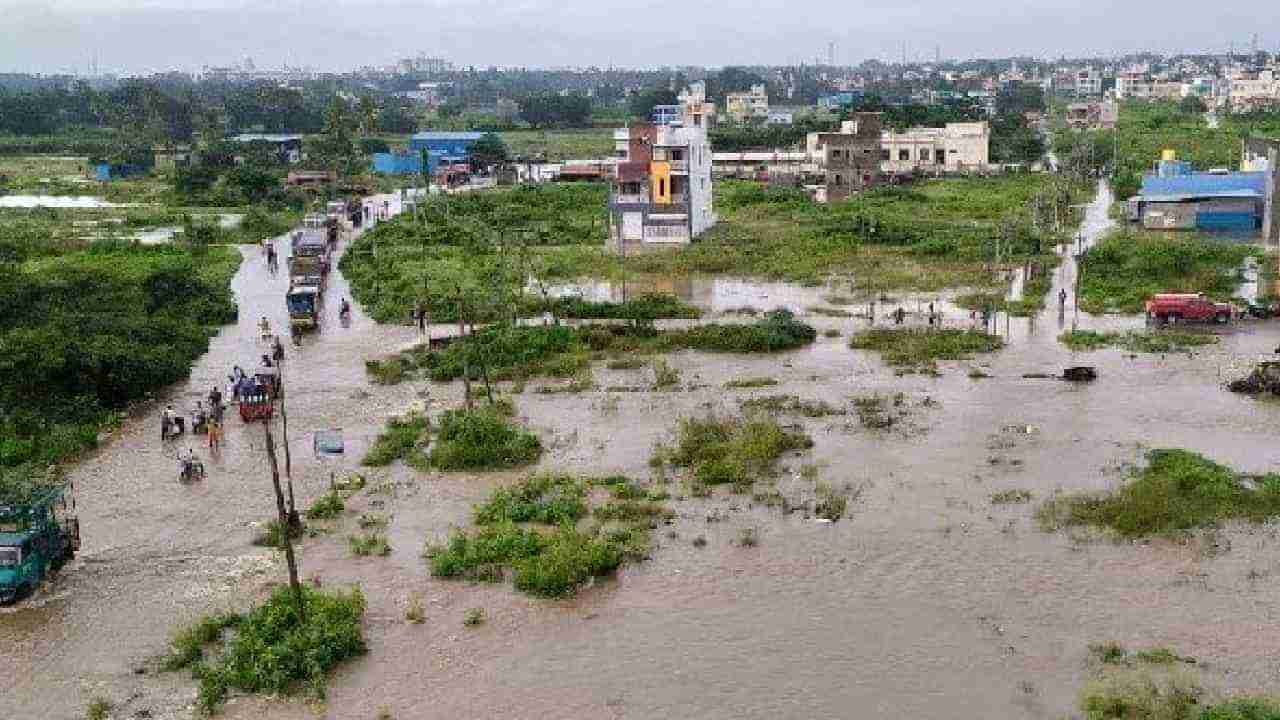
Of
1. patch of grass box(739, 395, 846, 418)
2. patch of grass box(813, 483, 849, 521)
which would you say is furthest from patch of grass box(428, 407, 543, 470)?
→ patch of grass box(813, 483, 849, 521)

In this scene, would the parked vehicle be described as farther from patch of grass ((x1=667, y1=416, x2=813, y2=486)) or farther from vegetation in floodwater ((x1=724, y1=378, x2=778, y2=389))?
patch of grass ((x1=667, y1=416, x2=813, y2=486))

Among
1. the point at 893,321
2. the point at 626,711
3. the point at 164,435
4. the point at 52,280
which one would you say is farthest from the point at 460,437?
the point at 52,280

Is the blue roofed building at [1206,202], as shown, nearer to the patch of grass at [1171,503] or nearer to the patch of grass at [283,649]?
the patch of grass at [1171,503]

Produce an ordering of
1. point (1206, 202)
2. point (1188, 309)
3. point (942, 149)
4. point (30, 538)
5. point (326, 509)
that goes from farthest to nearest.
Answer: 1. point (942, 149)
2. point (1206, 202)
3. point (1188, 309)
4. point (326, 509)
5. point (30, 538)

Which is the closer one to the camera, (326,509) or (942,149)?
(326,509)

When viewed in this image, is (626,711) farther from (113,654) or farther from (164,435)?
(164,435)

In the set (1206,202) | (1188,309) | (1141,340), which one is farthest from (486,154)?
(1141,340)

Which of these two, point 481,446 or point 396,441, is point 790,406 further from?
point 396,441
